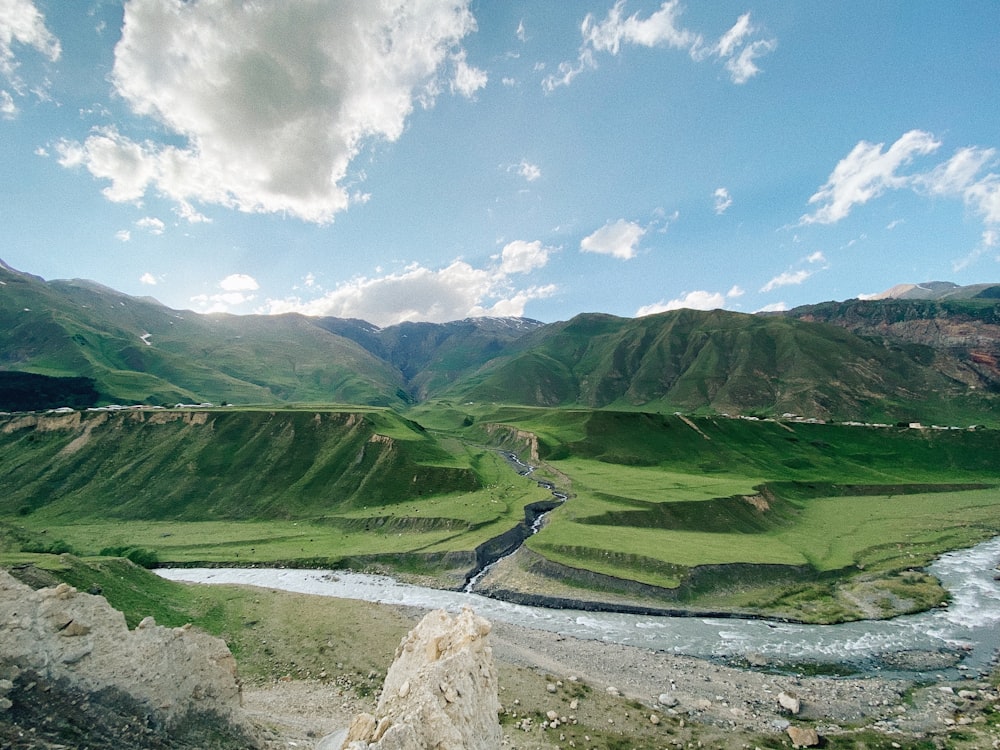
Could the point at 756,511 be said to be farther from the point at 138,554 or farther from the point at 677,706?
the point at 138,554

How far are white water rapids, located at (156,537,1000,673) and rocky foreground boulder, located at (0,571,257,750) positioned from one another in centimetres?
3407

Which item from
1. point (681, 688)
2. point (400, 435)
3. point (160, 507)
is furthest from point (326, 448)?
point (681, 688)

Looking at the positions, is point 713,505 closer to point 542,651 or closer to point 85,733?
point 542,651

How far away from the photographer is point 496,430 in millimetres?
169875

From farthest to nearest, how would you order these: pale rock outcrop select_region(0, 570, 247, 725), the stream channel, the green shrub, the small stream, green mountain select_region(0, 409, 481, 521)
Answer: green mountain select_region(0, 409, 481, 521) → the green shrub → the small stream → the stream channel → pale rock outcrop select_region(0, 570, 247, 725)

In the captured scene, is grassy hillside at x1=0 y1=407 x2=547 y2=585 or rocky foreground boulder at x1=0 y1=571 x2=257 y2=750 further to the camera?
grassy hillside at x1=0 y1=407 x2=547 y2=585

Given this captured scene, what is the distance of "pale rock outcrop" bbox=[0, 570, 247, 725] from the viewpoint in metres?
15.2

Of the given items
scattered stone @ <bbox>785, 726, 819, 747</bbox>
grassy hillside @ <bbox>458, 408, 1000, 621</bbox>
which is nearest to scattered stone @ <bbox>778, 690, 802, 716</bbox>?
scattered stone @ <bbox>785, 726, 819, 747</bbox>

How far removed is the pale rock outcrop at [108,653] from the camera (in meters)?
15.2

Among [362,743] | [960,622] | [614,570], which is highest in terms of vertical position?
[362,743]

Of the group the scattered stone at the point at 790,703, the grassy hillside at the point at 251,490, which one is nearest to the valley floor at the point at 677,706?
the scattered stone at the point at 790,703

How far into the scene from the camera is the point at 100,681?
52.4ft

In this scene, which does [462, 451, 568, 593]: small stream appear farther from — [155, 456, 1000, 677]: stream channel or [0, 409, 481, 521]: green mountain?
[0, 409, 481, 521]: green mountain

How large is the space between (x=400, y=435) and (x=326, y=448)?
17.4m
